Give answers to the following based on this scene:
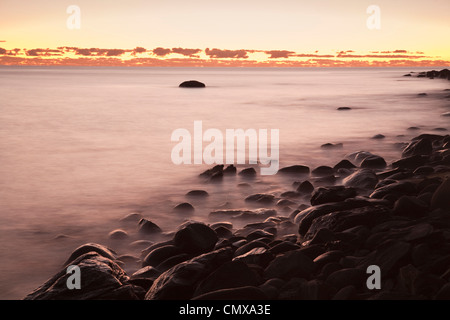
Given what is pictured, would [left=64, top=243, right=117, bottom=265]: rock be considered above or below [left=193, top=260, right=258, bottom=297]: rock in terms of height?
below

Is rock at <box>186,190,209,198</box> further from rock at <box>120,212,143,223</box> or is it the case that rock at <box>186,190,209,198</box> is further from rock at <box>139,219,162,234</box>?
rock at <box>139,219,162,234</box>

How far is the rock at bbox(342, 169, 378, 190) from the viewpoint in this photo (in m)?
8.92

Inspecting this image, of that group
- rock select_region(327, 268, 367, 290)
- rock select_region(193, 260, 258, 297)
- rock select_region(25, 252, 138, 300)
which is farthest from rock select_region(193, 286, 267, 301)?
rock select_region(25, 252, 138, 300)

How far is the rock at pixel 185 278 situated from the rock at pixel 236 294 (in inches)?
19.2

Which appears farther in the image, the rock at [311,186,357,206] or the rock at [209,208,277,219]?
the rock at [209,208,277,219]

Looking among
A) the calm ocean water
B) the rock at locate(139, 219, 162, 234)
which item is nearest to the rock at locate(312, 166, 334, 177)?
the calm ocean water

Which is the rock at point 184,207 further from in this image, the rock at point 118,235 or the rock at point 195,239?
the rock at point 195,239

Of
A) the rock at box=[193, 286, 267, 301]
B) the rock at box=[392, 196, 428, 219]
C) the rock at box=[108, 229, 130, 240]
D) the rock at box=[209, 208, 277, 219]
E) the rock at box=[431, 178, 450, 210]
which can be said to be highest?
the rock at box=[431, 178, 450, 210]

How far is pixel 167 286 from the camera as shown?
15.4 feet

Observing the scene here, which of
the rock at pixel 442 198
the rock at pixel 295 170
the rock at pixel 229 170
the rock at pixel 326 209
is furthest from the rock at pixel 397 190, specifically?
the rock at pixel 229 170

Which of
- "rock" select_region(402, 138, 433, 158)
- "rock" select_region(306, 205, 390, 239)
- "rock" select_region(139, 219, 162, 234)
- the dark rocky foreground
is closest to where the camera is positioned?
the dark rocky foreground

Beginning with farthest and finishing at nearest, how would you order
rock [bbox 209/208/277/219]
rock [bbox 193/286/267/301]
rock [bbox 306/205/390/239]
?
rock [bbox 209/208/277/219] < rock [bbox 306/205/390/239] < rock [bbox 193/286/267/301]

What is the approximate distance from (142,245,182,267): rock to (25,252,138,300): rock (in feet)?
3.05

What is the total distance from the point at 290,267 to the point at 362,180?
189 inches
